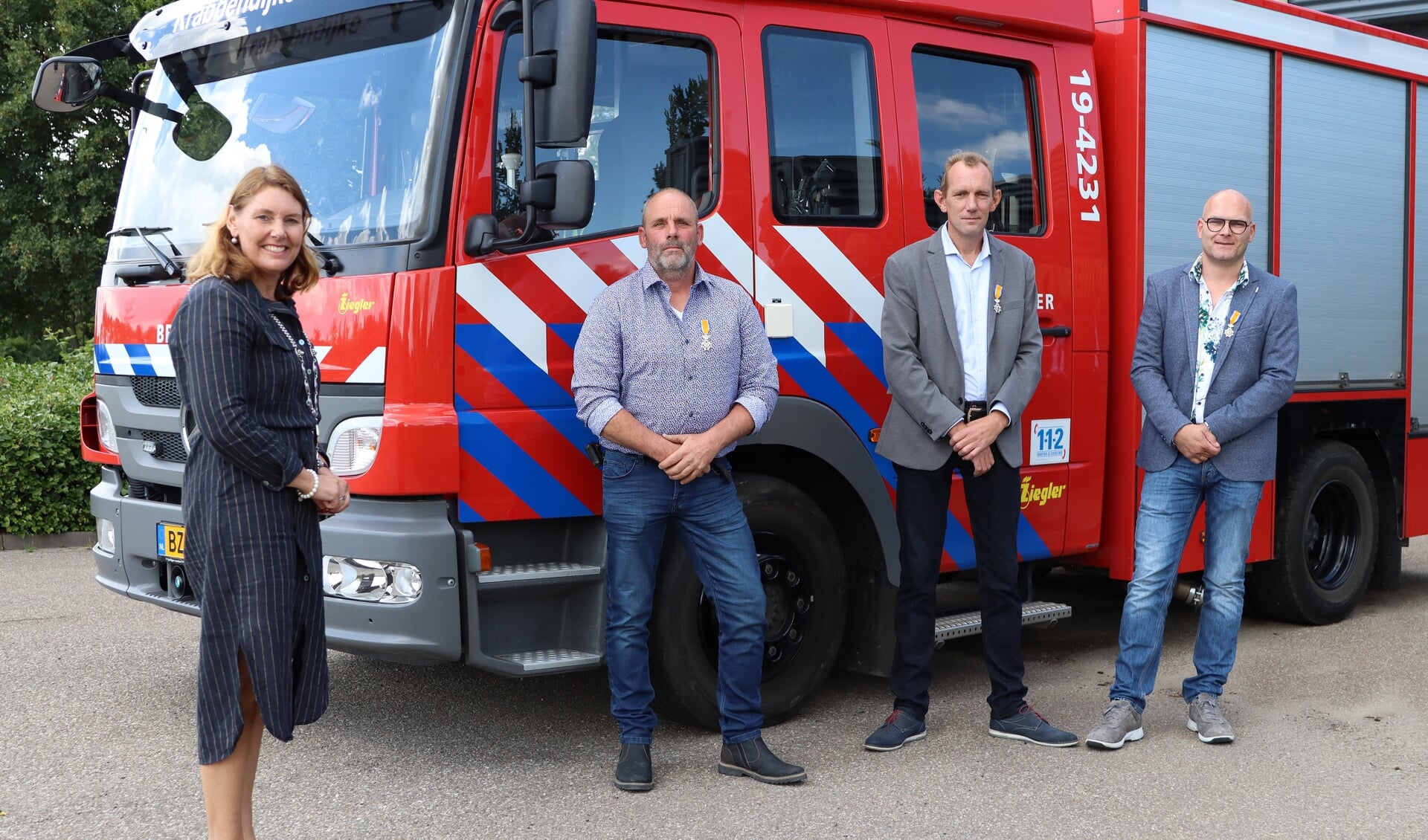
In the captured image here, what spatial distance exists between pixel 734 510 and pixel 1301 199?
140 inches

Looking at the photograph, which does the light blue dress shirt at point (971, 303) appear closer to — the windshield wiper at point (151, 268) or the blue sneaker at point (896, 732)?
the blue sneaker at point (896, 732)

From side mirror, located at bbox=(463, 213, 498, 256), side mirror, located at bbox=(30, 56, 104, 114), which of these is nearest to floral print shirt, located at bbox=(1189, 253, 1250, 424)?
side mirror, located at bbox=(463, 213, 498, 256)

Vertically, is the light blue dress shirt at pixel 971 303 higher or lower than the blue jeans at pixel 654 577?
higher

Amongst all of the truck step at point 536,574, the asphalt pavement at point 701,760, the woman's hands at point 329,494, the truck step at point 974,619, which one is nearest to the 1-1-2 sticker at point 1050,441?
the truck step at point 974,619

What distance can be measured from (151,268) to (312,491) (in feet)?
6.25

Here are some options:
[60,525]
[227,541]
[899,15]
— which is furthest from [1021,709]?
[60,525]

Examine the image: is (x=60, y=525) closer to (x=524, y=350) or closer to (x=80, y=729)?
(x=80, y=729)

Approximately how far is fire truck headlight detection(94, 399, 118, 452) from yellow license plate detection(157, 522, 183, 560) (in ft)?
1.58

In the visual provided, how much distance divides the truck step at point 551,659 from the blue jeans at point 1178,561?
1.92 meters

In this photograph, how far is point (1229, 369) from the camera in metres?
4.70

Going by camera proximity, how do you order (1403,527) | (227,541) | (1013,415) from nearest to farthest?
1. (227,541)
2. (1013,415)
3. (1403,527)

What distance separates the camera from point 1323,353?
6363 mm

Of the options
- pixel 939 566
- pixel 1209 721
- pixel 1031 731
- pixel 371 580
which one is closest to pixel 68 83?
pixel 371 580

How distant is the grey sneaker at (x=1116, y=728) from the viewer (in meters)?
4.68
